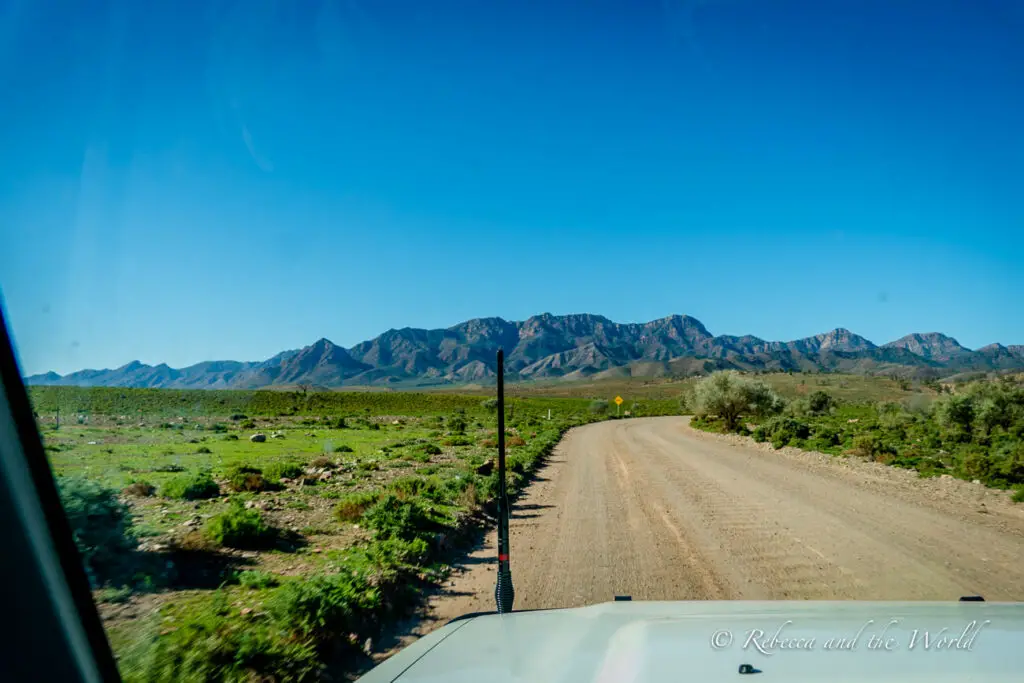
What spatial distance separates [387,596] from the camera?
679 centimetres

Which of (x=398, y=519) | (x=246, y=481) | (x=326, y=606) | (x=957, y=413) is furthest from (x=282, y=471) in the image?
(x=957, y=413)

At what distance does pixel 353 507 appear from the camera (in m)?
11.3

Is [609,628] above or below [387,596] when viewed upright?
above

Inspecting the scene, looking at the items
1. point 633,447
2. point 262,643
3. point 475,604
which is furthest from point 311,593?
point 633,447

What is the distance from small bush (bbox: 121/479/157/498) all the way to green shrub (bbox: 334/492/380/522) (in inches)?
131

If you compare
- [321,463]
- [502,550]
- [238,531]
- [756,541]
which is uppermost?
[502,550]

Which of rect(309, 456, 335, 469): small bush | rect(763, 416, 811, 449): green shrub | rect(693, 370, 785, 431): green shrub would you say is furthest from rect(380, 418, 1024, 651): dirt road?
rect(693, 370, 785, 431): green shrub

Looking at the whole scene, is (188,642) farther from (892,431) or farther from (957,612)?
(892,431)

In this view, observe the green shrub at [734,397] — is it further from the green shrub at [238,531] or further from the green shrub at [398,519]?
the green shrub at [238,531]

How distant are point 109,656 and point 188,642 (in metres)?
2.05

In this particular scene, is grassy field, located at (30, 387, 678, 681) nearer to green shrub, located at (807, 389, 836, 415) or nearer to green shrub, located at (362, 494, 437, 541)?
green shrub, located at (362, 494, 437, 541)

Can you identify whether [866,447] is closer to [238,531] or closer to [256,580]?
[238,531]

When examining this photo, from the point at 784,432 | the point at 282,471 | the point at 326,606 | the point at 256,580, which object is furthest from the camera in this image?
the point at 784,432

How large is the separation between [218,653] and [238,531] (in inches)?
177
